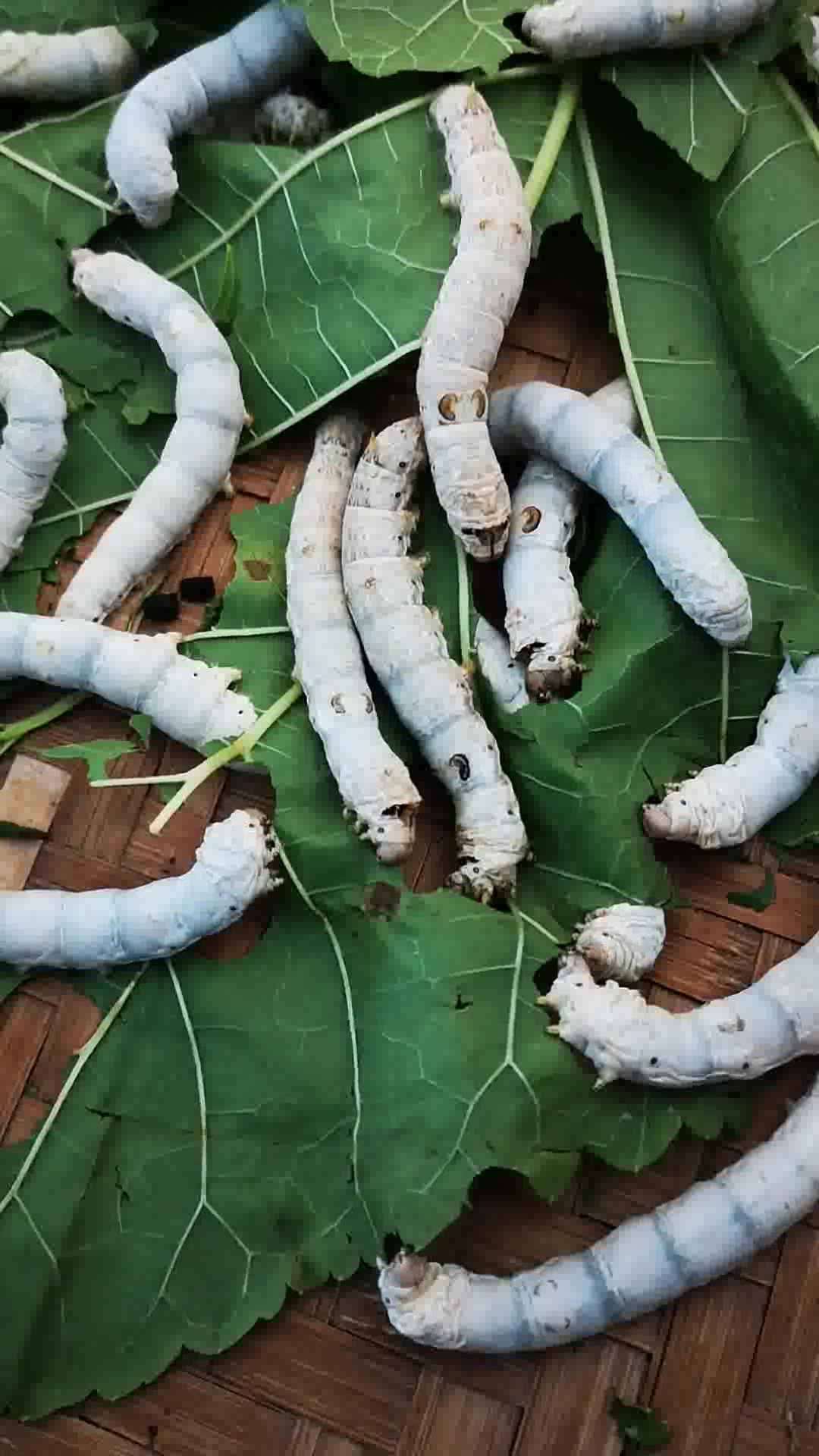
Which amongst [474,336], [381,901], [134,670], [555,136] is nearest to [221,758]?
[134,670]

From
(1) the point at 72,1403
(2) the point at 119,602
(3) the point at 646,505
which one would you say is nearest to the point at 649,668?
(3) the point at 646,505

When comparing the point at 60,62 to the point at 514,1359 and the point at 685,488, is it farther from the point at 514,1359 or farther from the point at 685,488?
the point at 514,1359

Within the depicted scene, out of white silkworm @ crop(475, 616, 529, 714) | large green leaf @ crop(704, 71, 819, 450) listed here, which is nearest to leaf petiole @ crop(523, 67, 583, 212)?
large green leaf @ crop(704, 71, 819, 450)

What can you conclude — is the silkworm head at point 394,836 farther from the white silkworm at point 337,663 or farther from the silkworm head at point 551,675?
the silkworm head at point 551,675

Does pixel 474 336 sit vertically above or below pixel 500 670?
above

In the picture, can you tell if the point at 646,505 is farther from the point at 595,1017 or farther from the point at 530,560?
the point at 595,1017

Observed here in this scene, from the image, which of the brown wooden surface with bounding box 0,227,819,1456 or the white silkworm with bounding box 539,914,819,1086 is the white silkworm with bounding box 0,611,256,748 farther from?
the white silkworm with bounding box 539,914,819,1086

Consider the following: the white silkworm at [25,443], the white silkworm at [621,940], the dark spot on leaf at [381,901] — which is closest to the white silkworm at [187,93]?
the white silkworm at [25,443]

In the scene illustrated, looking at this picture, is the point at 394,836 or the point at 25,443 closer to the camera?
the point at 394,836
